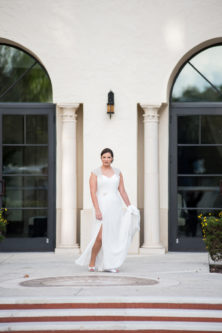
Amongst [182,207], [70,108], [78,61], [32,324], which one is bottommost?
[32,324]

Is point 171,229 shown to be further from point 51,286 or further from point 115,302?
point 115,302

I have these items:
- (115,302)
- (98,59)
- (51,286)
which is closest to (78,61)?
(98,59)

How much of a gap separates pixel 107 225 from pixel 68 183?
115 inches

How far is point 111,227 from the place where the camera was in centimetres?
950

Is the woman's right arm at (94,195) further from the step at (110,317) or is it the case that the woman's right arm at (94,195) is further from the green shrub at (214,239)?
the step at (110,317)

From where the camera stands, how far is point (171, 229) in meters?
12.6

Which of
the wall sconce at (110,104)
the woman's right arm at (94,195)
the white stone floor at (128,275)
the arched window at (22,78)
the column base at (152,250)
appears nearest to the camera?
the white stone floor at (128,275)

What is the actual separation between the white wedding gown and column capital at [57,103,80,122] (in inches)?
111

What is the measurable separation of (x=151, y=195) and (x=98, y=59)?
8.72ft

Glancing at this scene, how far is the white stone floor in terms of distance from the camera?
7.04m

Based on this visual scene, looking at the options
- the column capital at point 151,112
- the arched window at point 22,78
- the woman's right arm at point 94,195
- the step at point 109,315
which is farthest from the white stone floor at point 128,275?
the arched window at point 22,78

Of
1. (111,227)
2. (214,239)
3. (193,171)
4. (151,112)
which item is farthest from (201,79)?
(111,227)

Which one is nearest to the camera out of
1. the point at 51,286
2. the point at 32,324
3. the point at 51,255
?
the point at 32,324

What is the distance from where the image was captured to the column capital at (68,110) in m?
12.2
